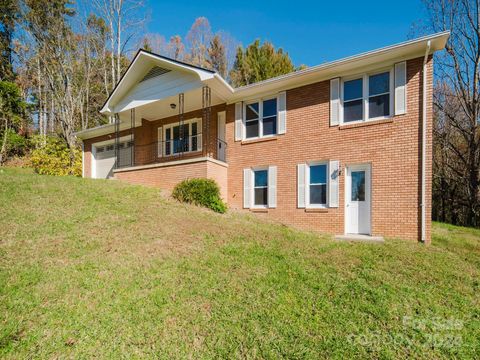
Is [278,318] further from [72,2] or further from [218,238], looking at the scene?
→ [72,2]

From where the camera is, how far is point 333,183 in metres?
8.72

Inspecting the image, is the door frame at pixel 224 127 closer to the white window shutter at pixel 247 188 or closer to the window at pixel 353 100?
the white window shutter at pixel 247 188

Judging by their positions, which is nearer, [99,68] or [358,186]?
[358,186]

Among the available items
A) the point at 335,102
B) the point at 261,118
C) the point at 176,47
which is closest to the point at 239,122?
the point at 261,118

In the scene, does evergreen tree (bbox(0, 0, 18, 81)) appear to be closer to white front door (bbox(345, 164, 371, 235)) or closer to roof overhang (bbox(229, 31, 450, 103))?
roof overhang (bbox(229, 31, 450, 103))

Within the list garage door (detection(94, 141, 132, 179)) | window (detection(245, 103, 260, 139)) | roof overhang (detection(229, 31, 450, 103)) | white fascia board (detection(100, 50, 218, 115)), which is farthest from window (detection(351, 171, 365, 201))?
garage door (detection(94, 141, 132, 179))

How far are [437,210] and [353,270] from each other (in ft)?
52.5

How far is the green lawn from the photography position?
3.19m

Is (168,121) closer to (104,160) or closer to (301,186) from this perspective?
(104,160)

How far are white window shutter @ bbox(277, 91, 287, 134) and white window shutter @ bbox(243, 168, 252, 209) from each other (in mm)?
2049

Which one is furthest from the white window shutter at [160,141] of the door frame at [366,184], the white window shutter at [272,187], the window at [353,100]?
the door frame at [366,184]

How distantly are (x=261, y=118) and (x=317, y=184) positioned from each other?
3.51 m

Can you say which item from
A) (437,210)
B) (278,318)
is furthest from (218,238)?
(437,210)

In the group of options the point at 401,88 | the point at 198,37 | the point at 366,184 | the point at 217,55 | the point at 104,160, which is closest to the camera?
the point at 401,88
